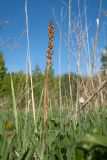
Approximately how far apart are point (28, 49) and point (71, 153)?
1.86 feet

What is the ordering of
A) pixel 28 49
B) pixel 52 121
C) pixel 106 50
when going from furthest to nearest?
pixel 106 50
pixel 52 121
pixel 28 49

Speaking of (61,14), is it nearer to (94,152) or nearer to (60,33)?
(60,33)

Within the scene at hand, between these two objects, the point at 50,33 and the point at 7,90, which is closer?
the point at 50,33

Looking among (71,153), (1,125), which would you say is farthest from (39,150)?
(1,125)

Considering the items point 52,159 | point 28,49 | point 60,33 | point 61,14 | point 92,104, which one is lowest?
point 52,159

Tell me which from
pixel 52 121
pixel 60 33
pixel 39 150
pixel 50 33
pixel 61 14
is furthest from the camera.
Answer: pixel 61 14

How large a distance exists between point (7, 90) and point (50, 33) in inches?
1154

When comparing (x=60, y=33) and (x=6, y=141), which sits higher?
(x=60, y=33)

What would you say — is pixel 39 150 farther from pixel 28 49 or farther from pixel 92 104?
pixel 92 104

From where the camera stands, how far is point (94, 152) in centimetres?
72

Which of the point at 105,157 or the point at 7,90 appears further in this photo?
the point at 7,90

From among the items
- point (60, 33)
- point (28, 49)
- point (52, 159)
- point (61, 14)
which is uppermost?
point (61, 14)

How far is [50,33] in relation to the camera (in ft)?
2.21

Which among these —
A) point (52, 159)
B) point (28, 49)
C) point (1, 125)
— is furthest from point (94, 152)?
point (1, 125)
